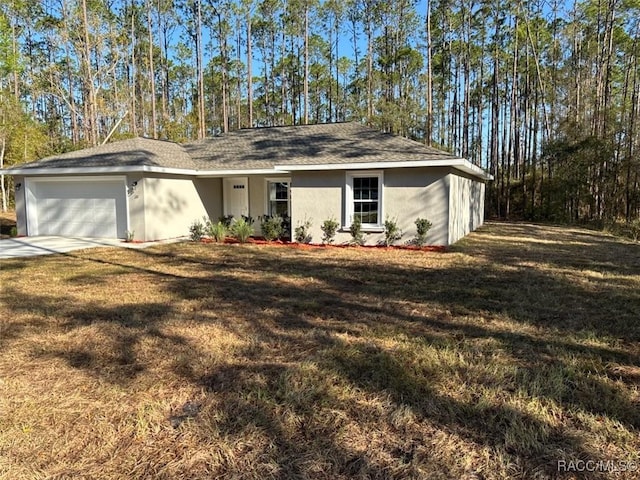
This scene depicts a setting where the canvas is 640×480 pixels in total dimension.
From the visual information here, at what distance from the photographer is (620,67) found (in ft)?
89.0

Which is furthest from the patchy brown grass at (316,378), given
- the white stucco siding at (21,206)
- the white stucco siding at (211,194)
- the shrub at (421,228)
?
the white stucco siding at (21,206)

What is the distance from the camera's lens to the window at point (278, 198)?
14344 millimetres

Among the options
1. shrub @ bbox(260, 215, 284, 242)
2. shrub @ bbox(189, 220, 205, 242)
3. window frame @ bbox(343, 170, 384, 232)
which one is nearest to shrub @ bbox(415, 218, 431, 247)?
window frame @ bbox(343, 170, 384, 232)

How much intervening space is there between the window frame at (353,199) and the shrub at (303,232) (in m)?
1.20

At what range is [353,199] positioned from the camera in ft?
40.8

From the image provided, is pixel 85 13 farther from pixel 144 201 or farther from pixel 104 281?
pixel 104 281

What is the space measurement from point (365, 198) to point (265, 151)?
4.66 m

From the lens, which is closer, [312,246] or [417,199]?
[417,199]

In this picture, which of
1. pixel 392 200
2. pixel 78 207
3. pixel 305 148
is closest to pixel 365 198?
pixel 392 200

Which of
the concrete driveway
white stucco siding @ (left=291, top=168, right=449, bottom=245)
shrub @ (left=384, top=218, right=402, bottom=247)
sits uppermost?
white stucco siding @ (left=291, top=168, right=449, bottom=245)

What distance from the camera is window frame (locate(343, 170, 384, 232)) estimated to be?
12.0 meters

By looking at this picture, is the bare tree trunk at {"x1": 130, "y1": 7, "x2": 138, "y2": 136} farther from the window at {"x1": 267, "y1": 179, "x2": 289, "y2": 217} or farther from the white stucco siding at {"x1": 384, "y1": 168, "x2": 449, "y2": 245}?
the white stucco siding at {"x1": 384, "y1": 168, "x2": 449, "y2": 245}

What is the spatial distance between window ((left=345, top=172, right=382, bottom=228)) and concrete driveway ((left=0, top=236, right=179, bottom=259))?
598cm

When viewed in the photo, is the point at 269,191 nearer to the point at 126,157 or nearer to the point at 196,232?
the point at 196,232
